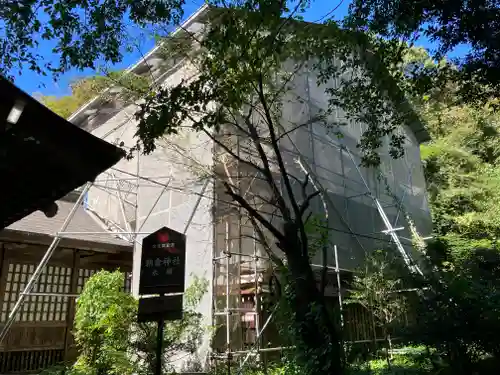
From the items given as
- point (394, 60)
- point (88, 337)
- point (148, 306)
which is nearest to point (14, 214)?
point (148, 306)

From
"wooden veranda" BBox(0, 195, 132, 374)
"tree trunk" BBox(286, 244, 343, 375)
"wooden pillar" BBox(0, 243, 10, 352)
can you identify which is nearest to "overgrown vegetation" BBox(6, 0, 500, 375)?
"tree trunk" BBox(286, 244, 343, 375)

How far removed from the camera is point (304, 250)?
618 centimetres

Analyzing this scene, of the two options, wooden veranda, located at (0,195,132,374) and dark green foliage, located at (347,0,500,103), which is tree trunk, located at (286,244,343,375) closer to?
dark green foliage, located at (347,0,500,103)

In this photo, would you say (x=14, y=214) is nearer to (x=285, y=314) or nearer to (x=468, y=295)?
(x=285, y=314)

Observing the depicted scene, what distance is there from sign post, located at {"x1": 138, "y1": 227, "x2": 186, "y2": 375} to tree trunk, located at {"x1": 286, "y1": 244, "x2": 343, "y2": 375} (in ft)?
5.79

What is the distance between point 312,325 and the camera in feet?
19.0

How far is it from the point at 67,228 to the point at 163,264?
7.59 meters

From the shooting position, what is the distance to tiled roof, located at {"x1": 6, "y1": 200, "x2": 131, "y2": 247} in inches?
408

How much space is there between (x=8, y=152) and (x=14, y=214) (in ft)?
4.10

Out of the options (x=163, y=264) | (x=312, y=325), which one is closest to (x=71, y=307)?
(x=163, y=264)

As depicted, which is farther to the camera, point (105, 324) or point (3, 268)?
point (3, 268)

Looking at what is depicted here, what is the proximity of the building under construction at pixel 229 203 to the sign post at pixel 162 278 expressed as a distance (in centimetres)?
327

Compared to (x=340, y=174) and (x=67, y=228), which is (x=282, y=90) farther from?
(x=67, y=228)

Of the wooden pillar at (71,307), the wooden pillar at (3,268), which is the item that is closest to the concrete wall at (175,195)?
the wooden pillar at (71,307)
